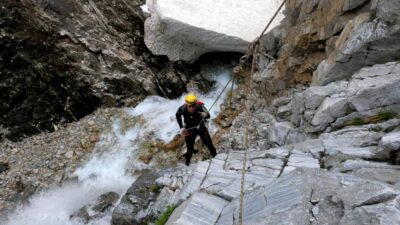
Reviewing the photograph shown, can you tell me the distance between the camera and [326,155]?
5711mm

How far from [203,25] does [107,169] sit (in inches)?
185

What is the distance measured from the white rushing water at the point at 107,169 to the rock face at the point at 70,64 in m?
0.71

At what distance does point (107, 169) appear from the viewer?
10094mm

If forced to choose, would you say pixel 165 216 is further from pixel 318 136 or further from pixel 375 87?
pixel 375 87

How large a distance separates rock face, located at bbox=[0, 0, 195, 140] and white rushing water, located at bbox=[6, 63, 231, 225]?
0.71 m

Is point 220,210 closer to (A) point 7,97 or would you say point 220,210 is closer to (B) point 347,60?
(B) point 347,60

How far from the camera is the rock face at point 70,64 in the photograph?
1044cm

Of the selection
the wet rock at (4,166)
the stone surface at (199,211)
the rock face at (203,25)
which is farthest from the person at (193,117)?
the wet rock at (4,166)

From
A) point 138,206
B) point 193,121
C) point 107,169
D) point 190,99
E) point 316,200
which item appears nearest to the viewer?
point 316,200

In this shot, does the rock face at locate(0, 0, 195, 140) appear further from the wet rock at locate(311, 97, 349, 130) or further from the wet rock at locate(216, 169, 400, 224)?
the wet rock at locate(216, 169, 400, 224)

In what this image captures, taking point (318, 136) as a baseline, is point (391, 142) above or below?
above

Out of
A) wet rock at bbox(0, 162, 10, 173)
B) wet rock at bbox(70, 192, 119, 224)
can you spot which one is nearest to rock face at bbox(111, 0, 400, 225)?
wet rock at bbox(70, 192, 119, 224)

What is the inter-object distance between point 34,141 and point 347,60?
855 centimetres

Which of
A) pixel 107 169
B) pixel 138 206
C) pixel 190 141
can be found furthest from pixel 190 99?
pixel 107 169
